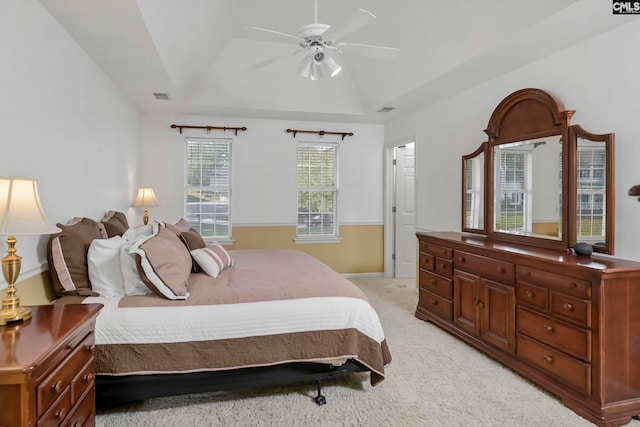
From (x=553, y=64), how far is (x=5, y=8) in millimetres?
3618

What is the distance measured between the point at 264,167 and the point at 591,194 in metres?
3.99

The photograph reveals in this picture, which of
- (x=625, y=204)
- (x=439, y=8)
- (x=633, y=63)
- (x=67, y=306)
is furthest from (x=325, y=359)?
(x=439, y=8)

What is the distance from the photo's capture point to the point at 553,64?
289 centimetres

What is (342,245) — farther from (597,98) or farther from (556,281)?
(597,98)

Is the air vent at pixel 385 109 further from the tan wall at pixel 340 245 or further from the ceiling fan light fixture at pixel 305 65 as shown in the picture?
the ceiling fan light fixture at pixel 305 65

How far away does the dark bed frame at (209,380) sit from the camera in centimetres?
201

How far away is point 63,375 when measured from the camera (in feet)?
4.33

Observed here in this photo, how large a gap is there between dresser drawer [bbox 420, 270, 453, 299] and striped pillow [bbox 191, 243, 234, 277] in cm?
202

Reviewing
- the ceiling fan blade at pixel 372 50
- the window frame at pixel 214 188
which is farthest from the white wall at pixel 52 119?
the ceiling fan blade at pixel 372 50

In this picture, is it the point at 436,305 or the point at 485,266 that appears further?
the point at 436,305

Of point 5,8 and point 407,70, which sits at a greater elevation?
point 407,70

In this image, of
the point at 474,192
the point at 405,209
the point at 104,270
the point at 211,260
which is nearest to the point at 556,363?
the point at 474,192

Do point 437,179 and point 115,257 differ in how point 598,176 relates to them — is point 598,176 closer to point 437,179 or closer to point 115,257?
point 437,179

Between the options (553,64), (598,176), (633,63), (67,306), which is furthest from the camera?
(553,64)
